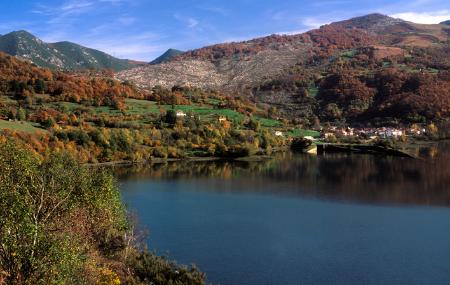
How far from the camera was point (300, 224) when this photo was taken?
89.8 feet

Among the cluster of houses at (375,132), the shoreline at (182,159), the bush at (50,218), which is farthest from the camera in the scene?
the cluster of houses at (375,132)

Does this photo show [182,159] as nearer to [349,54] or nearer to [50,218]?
[50,218]

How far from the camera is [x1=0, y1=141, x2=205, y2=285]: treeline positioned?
9930 mm

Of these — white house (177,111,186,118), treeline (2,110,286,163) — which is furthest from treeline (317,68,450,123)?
white house (177,111,186,118)

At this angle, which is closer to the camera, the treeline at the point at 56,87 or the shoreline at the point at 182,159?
the shoreline at the point at 182,159

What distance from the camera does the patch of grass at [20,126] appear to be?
5221cm

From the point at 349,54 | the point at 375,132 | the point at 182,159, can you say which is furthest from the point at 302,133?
the point at 349,54

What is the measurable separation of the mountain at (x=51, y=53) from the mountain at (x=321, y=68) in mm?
24159

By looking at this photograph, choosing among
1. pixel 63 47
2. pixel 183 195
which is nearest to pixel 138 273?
pixel 183 195

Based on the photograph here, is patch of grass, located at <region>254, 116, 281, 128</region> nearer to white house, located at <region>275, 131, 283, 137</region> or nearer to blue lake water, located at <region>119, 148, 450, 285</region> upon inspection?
white house, located at <region>275, 131, 283, 137</region>

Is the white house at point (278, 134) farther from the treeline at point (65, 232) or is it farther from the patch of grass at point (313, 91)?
the treeline at point (65, 232)

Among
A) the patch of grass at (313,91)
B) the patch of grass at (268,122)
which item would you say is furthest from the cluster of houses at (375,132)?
the patch of grass at (313,91)

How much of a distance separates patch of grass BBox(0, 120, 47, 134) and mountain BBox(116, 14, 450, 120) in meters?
56.9

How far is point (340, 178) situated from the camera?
4447 cm
